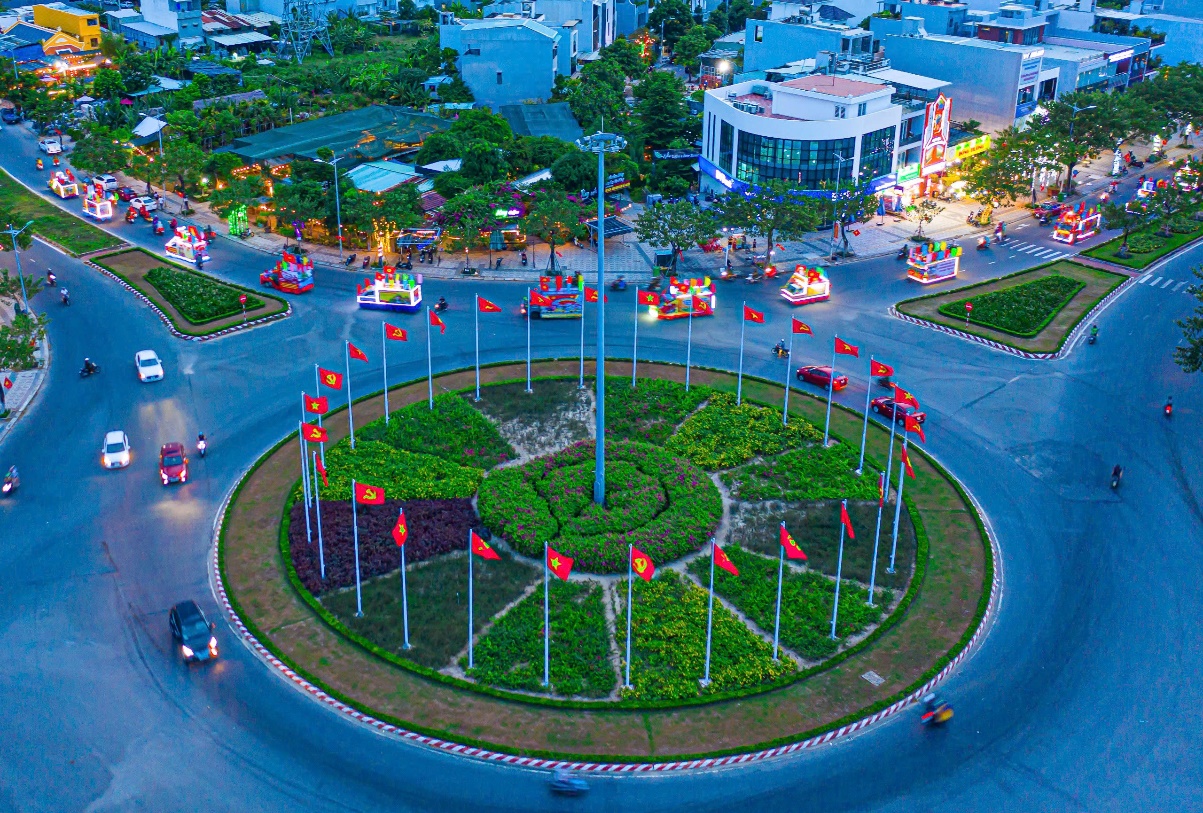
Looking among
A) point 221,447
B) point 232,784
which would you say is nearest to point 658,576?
point 232,784

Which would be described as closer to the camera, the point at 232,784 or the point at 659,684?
the point at 232,784

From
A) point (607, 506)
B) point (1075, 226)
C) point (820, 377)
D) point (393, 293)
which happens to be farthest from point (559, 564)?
point (1075, 226)

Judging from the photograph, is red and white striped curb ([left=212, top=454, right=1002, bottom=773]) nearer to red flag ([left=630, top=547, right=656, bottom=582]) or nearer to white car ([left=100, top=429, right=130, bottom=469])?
red flag ([left=630, top=547, right=656, bottom=582])

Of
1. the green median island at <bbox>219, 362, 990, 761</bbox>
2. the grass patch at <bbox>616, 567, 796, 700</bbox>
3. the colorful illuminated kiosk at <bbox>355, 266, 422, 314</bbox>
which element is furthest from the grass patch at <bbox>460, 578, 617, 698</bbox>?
the colorful illuminated kiosk at <bbox>355, 266, 422, 314</bbox>

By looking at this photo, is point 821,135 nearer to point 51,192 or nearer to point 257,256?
point 257,256

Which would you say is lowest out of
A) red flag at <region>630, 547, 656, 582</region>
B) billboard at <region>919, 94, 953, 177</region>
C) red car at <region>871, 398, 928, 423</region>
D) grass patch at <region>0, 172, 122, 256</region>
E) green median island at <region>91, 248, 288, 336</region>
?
red car at <region>871, 398, 928, 423</region>

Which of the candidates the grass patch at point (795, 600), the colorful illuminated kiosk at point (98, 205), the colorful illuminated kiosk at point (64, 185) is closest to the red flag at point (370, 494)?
the grass patch at point (795, 600)

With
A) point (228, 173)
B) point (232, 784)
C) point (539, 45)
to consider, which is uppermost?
point (539, 45)
